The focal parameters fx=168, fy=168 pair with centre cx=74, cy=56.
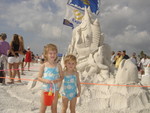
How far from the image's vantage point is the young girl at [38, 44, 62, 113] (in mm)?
2348

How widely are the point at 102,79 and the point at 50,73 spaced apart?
249cm

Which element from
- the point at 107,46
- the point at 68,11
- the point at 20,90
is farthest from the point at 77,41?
the point at 68,11

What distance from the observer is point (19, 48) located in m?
5.42

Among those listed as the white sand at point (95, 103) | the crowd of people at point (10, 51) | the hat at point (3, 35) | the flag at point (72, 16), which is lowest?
the white sand at point (95, 103)

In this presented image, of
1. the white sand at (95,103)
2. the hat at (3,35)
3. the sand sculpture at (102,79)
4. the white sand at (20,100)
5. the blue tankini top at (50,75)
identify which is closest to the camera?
the blue tankini top at (50,75)

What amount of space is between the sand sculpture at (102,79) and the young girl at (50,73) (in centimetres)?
126

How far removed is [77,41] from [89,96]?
87.2 inches

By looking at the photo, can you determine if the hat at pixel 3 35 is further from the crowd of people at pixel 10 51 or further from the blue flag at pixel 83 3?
the blue flag at pixel 83 3

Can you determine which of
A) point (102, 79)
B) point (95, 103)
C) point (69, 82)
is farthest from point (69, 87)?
point (102, 79)

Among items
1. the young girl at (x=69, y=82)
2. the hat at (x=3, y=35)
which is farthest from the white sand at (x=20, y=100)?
the hat at (x=3, y=35)

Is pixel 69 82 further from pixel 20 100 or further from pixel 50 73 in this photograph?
pixel 20 100

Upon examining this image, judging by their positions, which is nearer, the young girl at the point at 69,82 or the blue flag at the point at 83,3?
the young girl at the point at 69,82

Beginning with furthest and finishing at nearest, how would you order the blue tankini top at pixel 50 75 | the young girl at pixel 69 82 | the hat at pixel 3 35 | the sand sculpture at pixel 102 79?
the hat at pixel 3 35 < the sand sculpture at pixel 102 79 < the young girl at pixel 69 82 < the blue tankini top at pixel 50 75

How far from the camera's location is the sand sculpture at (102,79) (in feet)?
11.9
